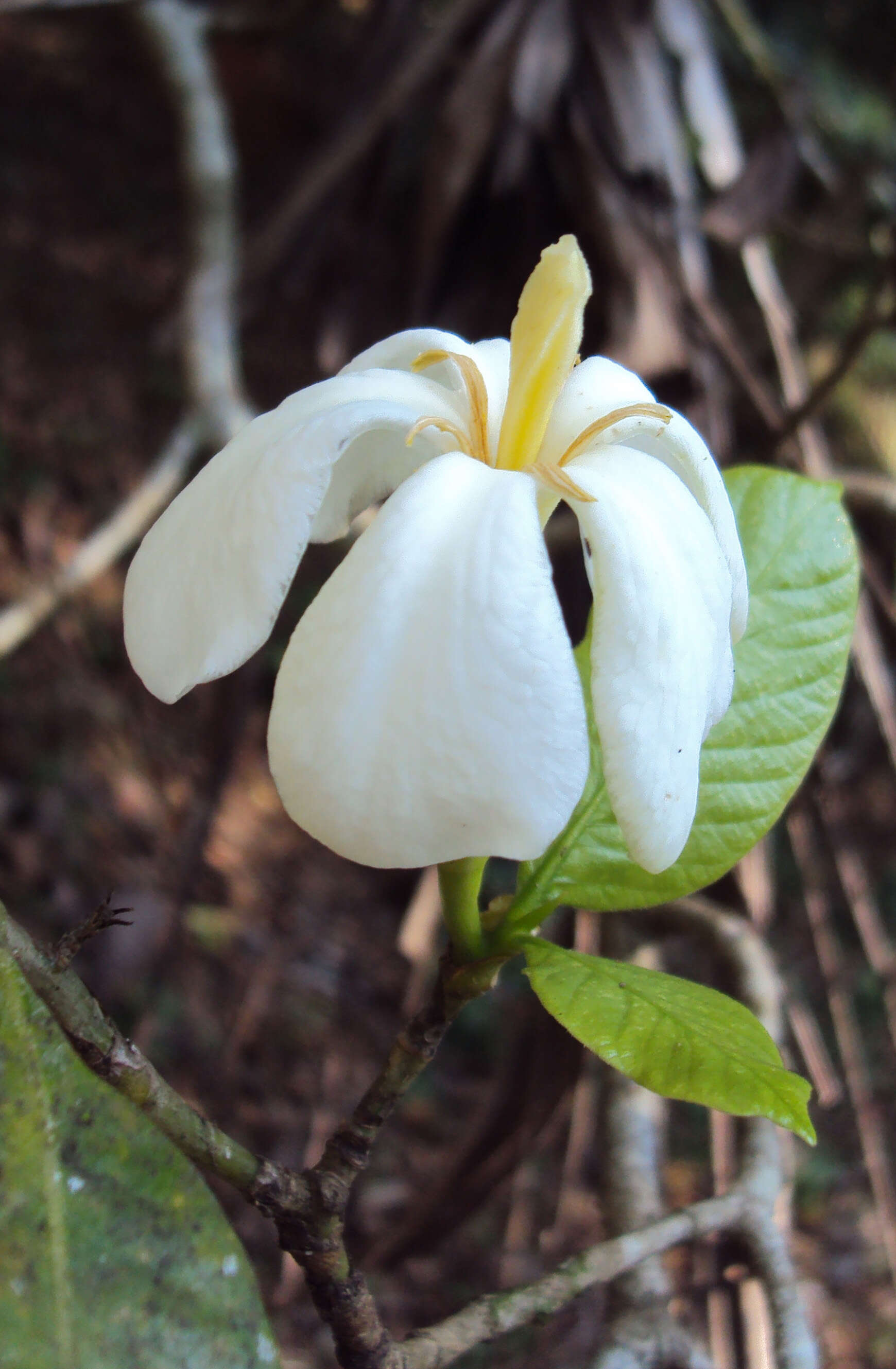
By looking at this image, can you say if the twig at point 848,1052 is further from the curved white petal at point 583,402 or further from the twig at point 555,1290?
the curved white petal at point 583,402

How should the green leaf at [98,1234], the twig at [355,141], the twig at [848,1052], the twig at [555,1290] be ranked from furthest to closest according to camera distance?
1. the twig at [355,141]
2. the twig at [848,1052]
3. the twig at [555,1290]
4. the green leaf at [98,1234]

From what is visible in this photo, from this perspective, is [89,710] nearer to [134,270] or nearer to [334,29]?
[134,270]

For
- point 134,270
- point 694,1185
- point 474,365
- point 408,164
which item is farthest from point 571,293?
point 134,270

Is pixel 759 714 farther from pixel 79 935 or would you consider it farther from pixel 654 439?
pixel 79 935

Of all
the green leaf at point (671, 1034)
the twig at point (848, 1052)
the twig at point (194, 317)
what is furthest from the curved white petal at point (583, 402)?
the twig at point (848, 1052)

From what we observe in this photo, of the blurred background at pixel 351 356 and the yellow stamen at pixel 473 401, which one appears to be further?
the blurred background at pixel 351 356

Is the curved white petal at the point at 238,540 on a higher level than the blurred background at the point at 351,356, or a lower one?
higher

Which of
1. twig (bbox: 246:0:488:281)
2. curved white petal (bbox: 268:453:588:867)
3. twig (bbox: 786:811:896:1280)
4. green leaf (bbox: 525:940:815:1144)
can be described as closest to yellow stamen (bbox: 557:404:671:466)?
curved white petal (bbox: 268:453:588:867)
